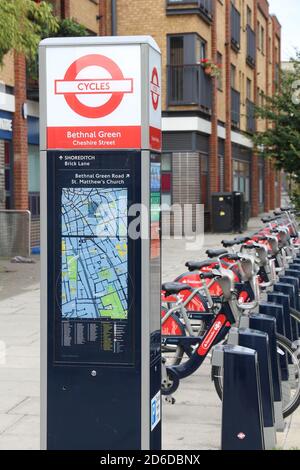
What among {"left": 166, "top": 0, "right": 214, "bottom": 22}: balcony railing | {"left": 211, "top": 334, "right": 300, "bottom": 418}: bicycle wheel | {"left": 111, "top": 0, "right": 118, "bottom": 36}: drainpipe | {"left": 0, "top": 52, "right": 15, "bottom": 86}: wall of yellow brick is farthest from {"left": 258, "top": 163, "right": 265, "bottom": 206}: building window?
{"left": 211, "top": 334, "right": 300, "bottom": 418}: bicycle wheel

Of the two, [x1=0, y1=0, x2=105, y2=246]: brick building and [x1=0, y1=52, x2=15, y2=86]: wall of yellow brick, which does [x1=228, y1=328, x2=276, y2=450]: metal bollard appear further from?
[x1=0, y1=52, x2=15, y2=86]: wall of yellow brick

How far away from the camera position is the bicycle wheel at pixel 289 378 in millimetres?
6121

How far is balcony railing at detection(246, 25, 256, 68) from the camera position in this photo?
41.7m

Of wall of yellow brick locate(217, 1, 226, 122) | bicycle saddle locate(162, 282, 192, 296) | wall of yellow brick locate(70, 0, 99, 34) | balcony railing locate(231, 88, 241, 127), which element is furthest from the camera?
balcony railing locate(231, 88, 241, 127)

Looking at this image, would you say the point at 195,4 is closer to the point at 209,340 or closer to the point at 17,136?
the point at 17,136

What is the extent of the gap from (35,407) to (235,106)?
31.6m

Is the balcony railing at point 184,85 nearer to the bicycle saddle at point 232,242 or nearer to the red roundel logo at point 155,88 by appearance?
the bicycle saddle at point 232,242

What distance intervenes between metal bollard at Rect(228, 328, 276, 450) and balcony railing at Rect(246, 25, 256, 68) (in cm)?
3703

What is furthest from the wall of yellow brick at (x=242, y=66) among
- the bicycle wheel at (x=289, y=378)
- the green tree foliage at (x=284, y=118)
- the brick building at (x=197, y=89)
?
the bicycle wheel at (x=289, y=378)

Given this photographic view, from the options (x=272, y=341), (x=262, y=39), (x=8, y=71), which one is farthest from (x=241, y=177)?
(x=272, y=341)

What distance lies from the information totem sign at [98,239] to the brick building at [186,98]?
49.0ft

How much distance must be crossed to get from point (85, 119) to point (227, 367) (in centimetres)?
161

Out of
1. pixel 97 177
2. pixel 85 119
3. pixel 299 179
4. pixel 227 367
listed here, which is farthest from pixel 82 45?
pixel 299 179

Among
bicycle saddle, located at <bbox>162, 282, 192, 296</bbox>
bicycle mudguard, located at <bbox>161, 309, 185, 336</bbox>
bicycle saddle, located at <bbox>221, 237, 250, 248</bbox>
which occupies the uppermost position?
bicycle saddle, located at <bbox>221, 237, 250, 248</bbox>
